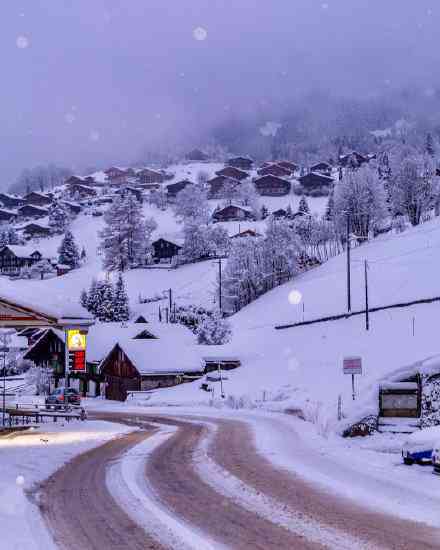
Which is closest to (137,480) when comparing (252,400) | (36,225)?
(252,400)

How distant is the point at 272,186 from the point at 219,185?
52.3 ft

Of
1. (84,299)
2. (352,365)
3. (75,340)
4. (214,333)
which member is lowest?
(352,365)

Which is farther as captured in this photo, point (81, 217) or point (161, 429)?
point (81, 217)

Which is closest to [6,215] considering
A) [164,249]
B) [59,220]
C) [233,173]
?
[59,220]

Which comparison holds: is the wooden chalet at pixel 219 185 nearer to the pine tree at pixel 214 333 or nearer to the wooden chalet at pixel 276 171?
the wooden chalet at pixel 276 171

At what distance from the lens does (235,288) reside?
82.2m

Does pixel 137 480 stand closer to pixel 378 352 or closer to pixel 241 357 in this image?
pixel 378 352

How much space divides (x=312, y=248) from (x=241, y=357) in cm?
4525

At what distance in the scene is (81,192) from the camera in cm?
19288

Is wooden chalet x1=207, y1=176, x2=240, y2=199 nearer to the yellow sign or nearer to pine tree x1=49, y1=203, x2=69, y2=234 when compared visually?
pine tree x1=49, y1=203, x2=69, y2=234

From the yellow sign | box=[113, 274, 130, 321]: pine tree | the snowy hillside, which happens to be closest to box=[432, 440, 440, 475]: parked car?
the yellow sign

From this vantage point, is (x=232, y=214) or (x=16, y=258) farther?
(x=232, y=214)

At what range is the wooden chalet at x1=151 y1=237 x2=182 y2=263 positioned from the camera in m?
113

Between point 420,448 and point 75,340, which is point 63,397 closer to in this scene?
point 75,340
